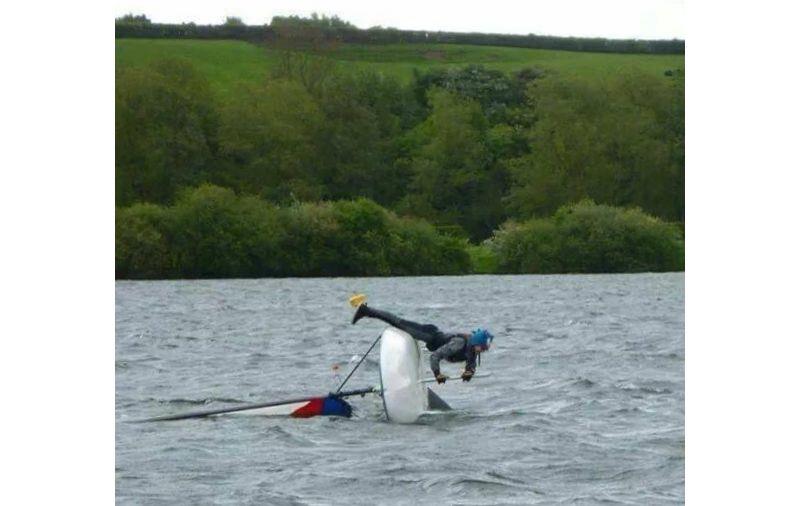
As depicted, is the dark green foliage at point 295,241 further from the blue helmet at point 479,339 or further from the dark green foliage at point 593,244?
the blue helmet at point 479,339

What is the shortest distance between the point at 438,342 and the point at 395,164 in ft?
224

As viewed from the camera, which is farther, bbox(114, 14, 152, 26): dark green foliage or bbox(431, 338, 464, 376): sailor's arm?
bbox(114, 14, 152, 26): dark green foliage

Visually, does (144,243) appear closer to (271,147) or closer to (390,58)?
(271,147)

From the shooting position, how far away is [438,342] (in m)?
20.2

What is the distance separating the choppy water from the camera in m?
17.1

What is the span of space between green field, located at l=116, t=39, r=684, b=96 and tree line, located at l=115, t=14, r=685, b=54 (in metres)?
0.63

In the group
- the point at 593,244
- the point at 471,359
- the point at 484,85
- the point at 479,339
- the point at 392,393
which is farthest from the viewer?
A: the point at 484,85

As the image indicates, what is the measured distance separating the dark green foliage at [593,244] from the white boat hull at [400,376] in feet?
179

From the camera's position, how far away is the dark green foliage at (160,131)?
7981 centimetres

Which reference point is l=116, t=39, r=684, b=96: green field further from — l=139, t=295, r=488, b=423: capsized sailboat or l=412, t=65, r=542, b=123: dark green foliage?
l=139, t=295, r=488, b=423: capsized sailboat

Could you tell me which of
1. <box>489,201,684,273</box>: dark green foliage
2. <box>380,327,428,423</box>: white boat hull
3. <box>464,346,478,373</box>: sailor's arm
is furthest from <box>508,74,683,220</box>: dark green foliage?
<box>464,346,478,373</box>: sailor's arm

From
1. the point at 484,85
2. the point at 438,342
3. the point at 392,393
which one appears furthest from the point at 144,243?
the point at 438,342

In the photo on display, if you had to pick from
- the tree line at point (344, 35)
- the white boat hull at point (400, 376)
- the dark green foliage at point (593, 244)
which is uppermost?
the tree line at point (344, 35)

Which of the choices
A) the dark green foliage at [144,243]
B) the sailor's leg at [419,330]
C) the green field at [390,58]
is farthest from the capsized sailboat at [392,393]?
the green field at [390,58]
